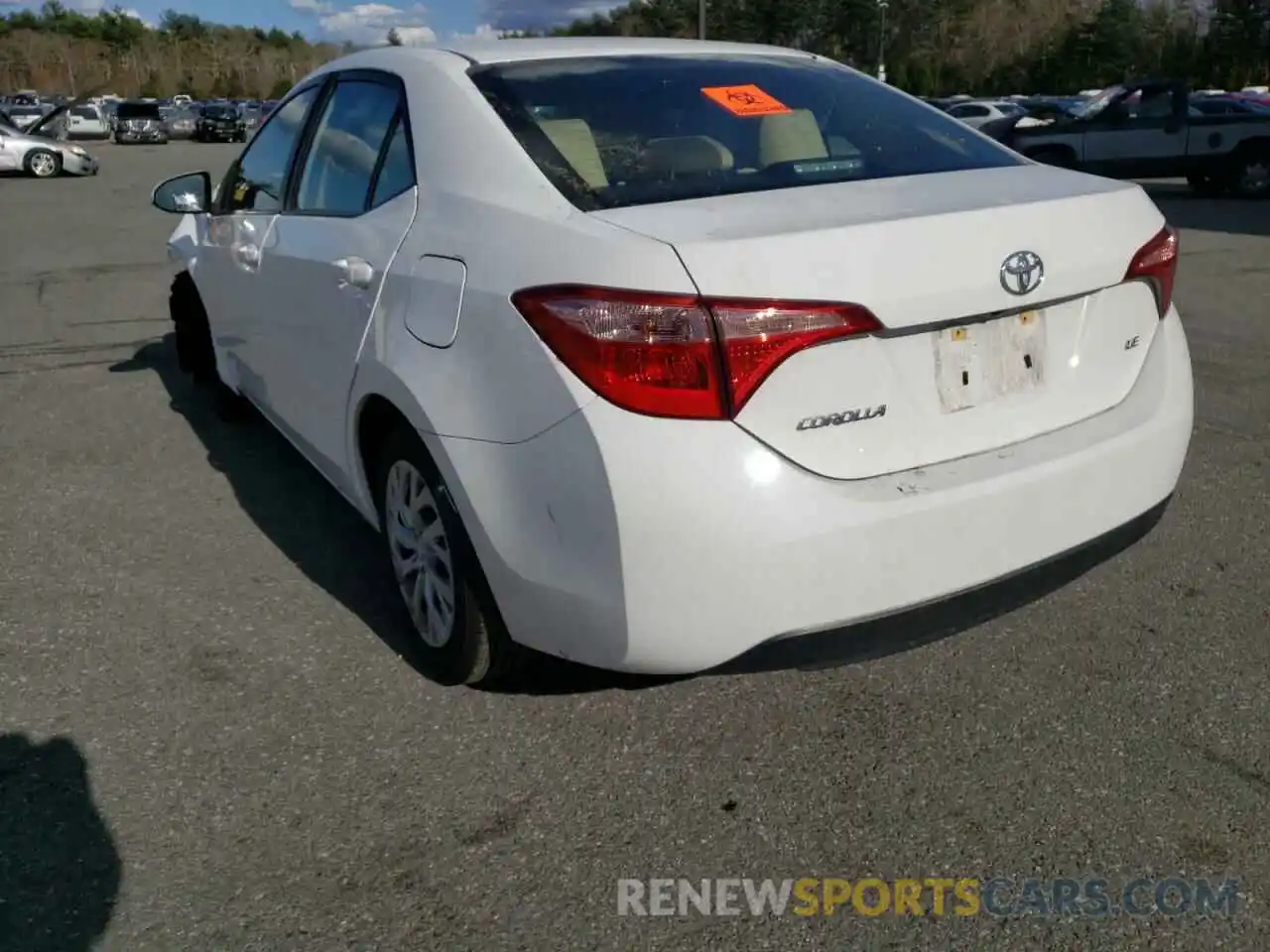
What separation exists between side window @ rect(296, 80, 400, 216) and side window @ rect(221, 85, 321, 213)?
→ 0.25m

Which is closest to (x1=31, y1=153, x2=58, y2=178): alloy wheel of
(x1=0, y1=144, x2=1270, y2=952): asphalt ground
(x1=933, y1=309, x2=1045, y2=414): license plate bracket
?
(x1=0, y1=144, x2=1270, y2=952): asphalt ground

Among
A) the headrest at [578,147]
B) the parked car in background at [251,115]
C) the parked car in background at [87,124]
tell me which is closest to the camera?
the headrest at [578,147]

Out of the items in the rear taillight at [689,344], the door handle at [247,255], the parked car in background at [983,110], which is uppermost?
the rear taillight at [689,344]

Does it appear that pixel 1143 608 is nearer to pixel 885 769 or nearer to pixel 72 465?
pixel 885 769

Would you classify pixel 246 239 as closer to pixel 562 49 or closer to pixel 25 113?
pixel 562 49

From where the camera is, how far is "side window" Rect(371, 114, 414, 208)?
121 inches

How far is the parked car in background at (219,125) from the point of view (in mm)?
47750

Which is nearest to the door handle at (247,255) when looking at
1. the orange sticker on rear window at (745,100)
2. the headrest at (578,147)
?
the headrest at (578,147)

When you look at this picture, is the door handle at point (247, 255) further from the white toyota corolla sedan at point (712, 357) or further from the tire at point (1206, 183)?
the tire at point (1206, 183)

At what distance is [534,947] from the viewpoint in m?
2.25

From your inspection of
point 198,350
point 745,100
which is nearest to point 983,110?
point 198,350

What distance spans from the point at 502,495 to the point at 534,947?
90 cm

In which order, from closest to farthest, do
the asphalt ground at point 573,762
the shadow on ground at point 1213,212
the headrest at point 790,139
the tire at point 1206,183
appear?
the asphalt ground at point 573,762 < the headrest at point 790,139 < the shadow on ground at point 1213,212 < the tire at point 1206,183

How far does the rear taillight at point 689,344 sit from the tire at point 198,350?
3.67m
